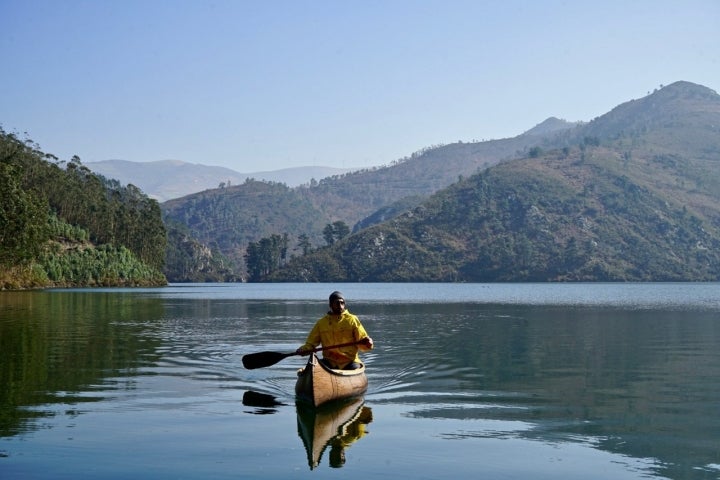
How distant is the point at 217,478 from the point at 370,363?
1972 cm

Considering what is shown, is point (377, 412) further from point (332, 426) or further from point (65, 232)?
point (65, 232)

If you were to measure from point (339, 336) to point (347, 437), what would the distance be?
604cm

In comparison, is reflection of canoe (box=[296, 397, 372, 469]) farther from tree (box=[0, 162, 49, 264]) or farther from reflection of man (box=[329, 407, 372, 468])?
tree (box=[0, 162, 49, 264])

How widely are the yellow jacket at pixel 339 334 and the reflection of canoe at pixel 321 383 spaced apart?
1203 mm

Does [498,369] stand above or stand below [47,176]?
below

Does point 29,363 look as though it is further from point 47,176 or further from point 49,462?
point 47,176

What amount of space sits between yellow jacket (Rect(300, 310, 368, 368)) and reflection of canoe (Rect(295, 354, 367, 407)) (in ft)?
3.95

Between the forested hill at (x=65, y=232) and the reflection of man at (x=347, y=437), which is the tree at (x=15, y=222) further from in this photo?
the reflection of man at (x=347, y=437)

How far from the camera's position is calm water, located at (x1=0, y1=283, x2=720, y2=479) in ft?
50.7

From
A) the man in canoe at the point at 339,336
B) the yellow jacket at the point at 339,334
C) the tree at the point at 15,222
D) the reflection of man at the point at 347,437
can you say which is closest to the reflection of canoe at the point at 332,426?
the reflection of man at the point at 347,437

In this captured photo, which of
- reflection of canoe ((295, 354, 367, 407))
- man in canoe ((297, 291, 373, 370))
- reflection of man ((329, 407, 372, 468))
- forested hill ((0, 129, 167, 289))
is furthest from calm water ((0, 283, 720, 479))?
forested hill ((0, 129, 167, 289))

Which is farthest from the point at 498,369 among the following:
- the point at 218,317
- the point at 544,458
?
the point at 218,317

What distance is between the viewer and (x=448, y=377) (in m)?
29.5

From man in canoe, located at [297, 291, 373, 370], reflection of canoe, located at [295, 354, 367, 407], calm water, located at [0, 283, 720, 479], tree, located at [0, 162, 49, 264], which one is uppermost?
tree, located at [0, 162, 49, 264]
